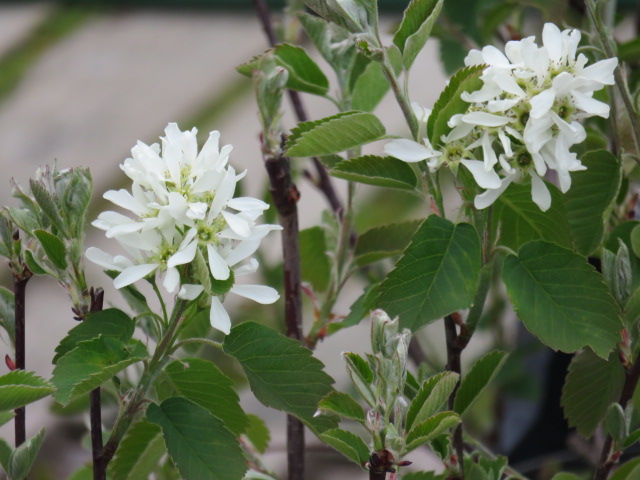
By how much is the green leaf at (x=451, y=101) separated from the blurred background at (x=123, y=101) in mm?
999

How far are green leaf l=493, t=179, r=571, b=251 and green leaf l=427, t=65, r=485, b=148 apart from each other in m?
0.08

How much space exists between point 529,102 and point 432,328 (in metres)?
1.18

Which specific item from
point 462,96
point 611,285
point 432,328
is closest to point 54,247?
point 462,96

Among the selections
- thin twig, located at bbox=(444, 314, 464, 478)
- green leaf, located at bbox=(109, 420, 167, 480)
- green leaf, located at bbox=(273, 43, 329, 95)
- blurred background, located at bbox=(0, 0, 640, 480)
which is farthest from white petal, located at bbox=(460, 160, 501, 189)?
blurred background, located at bbox=(0, 0, 640, 480)

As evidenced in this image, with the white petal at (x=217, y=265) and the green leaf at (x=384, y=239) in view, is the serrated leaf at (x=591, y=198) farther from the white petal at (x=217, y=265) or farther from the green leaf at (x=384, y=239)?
the white petal at (x=217, y=265)

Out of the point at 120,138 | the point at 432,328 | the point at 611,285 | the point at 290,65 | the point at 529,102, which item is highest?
the point at 120,138

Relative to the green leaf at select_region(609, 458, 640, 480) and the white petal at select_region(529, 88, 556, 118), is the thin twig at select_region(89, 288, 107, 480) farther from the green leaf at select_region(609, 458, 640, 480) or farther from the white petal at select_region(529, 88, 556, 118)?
the green leaf at select_region(609, 458, 640, 480)

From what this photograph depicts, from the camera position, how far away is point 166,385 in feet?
2.57

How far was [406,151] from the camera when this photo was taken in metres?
0.67

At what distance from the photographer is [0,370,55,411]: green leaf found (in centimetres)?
60

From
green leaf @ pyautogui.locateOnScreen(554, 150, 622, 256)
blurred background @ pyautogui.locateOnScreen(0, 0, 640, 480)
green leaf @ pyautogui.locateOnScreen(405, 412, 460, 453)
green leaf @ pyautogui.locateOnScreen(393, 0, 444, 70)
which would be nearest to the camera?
green leaf @ pyautogui.locateOnScreen(405, 412, 460, 453)

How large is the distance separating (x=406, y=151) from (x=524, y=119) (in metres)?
0.08

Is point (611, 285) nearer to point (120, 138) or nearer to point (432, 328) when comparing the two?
point (432, 328)

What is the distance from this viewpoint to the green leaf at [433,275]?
2.19 ft
